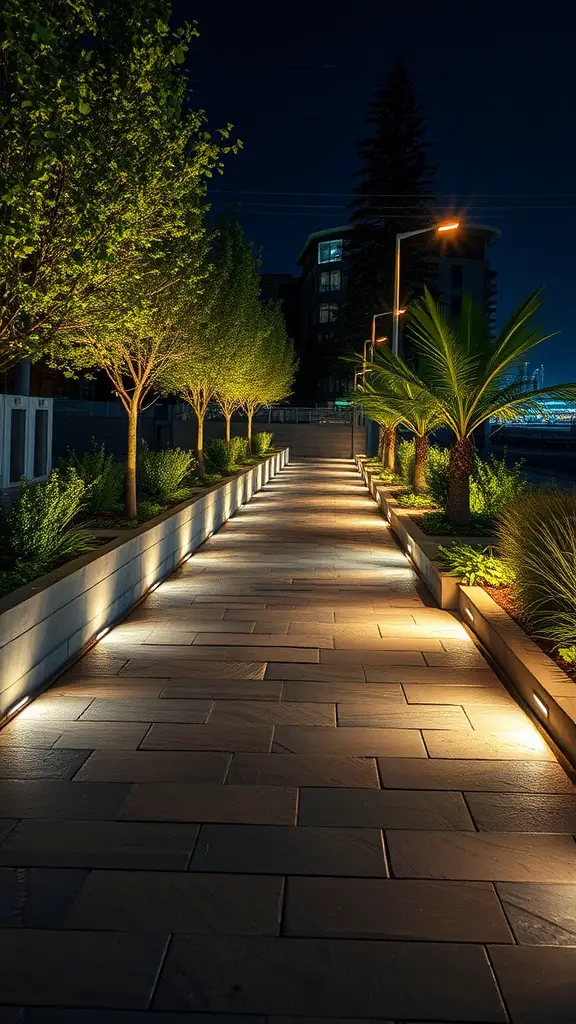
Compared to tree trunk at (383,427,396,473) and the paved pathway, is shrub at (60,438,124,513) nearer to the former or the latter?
the paved pathway

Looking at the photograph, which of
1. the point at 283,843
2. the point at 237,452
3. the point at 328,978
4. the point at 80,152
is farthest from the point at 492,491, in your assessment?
the point at 237,452

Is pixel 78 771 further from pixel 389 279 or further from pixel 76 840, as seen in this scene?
pixel 389 279

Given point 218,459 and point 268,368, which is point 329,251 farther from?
point 218,459

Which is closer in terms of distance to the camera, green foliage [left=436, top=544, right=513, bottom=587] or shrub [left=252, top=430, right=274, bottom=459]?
green foliage [left=436, top=544, right=513, bottom=587]

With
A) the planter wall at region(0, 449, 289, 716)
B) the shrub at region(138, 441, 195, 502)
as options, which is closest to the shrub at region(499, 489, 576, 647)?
the planter wall at region(0, 449, 289, 716)

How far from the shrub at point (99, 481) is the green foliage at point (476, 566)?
16.3ft

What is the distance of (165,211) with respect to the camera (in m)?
9.22

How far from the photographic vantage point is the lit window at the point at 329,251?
98.6m

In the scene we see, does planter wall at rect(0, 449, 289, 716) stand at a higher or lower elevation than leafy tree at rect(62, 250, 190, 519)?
lower

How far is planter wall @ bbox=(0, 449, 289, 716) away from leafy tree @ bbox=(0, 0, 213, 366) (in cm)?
209

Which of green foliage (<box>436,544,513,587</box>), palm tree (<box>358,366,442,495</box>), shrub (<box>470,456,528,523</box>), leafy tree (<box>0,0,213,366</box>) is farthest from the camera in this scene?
palm tree (<box>358,366,442,495</box>)

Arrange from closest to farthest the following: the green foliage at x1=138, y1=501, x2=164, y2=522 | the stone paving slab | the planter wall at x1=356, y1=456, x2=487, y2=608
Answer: the stone paving slab → the planter wall at x1=356, y1=456, x2=487, y2=608 → the green foliage at x1=138, y1=501, x2=164, y2=522

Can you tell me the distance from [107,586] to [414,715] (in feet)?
12.8

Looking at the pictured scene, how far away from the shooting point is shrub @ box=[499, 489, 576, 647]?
7684mm
